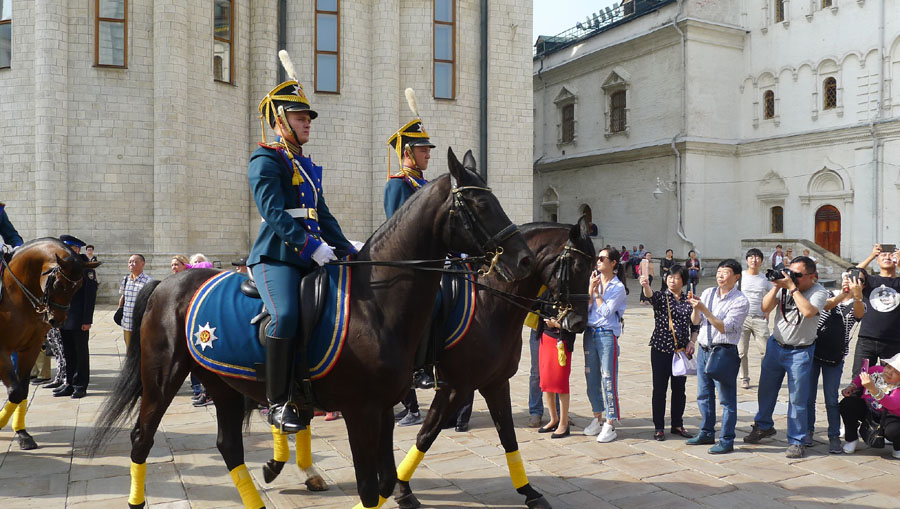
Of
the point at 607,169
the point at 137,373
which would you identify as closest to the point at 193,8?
the point at 137,373

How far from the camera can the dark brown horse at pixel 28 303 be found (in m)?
6.61

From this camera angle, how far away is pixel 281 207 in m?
4.19

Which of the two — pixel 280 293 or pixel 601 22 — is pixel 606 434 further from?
pixel 601 22

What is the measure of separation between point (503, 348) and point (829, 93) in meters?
30.7

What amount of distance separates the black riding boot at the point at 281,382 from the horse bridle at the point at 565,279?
2163 millimetres

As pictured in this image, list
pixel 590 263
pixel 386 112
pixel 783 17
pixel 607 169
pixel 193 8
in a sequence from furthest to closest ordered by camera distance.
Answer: pixel 607 169 < pixel 783 17 < pixel 386 112 < pixel 193 8 < pixel 590 263

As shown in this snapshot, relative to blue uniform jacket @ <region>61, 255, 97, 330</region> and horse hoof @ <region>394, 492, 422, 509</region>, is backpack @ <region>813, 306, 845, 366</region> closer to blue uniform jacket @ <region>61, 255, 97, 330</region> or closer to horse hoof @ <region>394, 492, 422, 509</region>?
horse hoof @ <region>394, 492, 422, 509</region>

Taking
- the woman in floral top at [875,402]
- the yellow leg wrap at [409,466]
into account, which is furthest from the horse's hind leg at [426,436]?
the woman in floral top at [875,402]

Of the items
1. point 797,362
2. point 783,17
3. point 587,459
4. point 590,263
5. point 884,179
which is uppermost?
point 783,17

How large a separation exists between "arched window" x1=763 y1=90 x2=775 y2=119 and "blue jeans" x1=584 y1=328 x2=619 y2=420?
2909cm

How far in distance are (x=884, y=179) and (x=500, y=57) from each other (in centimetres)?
1756

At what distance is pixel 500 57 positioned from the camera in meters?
21.5

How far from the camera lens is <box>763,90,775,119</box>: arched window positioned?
3206cm

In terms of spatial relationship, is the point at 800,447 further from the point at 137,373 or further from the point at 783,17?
the point at 783,17
